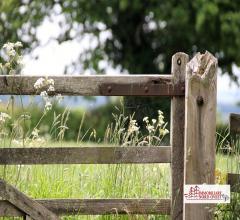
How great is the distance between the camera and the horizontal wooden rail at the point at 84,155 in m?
5.08

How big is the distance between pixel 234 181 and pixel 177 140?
86 cm

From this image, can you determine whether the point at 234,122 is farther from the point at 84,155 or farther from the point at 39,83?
the point at 39,83

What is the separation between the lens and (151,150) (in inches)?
206

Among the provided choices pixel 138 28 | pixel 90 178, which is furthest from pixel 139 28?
pixel 90 178

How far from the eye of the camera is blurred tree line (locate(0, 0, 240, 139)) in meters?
21.4

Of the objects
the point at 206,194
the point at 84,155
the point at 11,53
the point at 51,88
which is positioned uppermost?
the point at 11,53

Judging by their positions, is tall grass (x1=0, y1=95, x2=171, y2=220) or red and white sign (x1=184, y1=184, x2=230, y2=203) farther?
tall grass (x1=0, y1=95, x2=171, y2=220)

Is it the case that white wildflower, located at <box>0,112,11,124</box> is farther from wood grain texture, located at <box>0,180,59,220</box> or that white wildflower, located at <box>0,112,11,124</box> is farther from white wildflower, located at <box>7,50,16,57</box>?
wood grain texture, located at <box>0,180,59,220</box>

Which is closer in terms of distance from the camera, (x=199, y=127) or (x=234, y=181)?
(x=199, y=127)

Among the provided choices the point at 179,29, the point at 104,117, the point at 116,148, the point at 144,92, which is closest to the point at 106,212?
the point at 116,148

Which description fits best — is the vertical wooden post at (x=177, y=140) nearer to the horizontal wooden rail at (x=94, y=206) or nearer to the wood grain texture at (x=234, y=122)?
the horizontal wooden rail at (x=94, y=206)

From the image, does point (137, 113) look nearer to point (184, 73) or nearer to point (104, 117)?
point (184, 73)

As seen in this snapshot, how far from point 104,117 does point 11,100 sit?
15.7 meters

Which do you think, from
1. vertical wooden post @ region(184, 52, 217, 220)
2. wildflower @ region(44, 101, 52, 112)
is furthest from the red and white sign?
wildflower @ region(44, 101, 52, 112)
